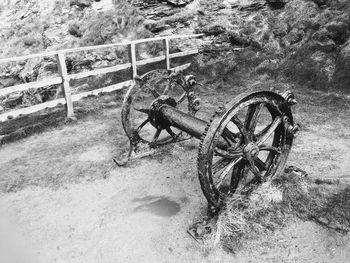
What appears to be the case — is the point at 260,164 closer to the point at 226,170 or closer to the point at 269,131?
the point at 269,131

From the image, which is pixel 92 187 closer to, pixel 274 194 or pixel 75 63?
pixel 274 194

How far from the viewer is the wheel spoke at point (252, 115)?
3.77 m

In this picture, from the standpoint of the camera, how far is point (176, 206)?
4398 mm

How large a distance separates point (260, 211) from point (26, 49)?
1307cm

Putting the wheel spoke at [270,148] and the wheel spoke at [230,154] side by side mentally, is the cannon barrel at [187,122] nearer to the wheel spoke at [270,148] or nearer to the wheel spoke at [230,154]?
the wheel spoke at [230,154]

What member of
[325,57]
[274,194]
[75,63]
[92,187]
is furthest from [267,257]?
[75,63]

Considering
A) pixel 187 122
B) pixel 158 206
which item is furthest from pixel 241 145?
pixel 158 206

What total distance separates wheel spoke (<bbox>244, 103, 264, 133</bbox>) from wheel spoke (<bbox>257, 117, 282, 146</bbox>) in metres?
0.22

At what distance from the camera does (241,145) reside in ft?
12.6

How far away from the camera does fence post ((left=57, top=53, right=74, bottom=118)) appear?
753 cm

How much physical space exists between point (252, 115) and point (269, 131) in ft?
1.25

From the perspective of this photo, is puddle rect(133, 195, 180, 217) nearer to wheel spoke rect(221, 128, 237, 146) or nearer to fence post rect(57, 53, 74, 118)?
wheel spoke rect(221, 128, 237, 146)

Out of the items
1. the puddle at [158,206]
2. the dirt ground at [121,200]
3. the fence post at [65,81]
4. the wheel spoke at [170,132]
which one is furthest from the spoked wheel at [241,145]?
the fence post at [65,81]

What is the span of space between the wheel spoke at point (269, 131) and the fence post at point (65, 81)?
17.6 ft
